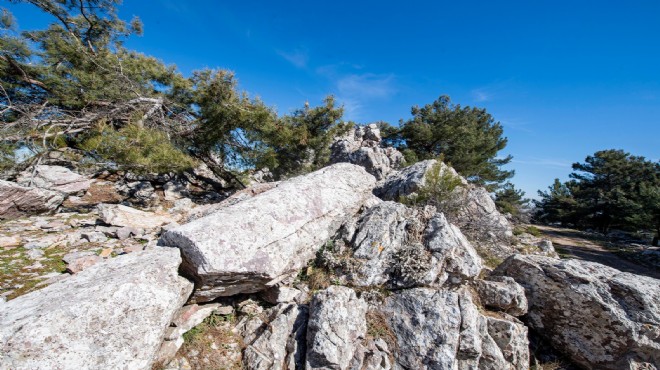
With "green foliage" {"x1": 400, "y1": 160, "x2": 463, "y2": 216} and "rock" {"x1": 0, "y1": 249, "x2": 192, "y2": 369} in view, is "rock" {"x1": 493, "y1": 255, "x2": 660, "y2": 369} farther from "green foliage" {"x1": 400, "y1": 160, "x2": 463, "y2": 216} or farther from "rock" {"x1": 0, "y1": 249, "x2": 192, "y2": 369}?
"rock" {"x1": 0, "y1": 249, "x2": 192, "y2": 369}

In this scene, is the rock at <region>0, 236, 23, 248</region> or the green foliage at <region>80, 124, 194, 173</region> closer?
the rock at <region>0, 236, 23, 248</region>

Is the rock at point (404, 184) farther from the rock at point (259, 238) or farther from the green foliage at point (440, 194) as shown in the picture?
the rock at point (259, 238)

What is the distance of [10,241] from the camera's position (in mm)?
5430

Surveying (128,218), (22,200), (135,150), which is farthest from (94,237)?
(135,150)

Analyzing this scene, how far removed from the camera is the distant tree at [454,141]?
21.4 metres

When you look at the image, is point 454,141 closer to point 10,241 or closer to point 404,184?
point 404,184

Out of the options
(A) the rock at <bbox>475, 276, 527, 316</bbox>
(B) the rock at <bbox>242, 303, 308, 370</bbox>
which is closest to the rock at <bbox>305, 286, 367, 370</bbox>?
(B) the rock at <bbox>242, 303, 308, 370</bbox>

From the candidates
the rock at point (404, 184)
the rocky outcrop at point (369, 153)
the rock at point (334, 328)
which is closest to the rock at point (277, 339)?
the rock at point (334, 328)

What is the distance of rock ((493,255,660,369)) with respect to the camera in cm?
443

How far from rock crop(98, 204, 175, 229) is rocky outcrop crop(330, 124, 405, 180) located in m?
13.0

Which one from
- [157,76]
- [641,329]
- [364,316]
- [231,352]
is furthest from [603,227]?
[157,76]

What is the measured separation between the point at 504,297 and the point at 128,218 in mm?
9876

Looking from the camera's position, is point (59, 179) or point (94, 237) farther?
point (59, 179)

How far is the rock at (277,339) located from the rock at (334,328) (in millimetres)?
257
